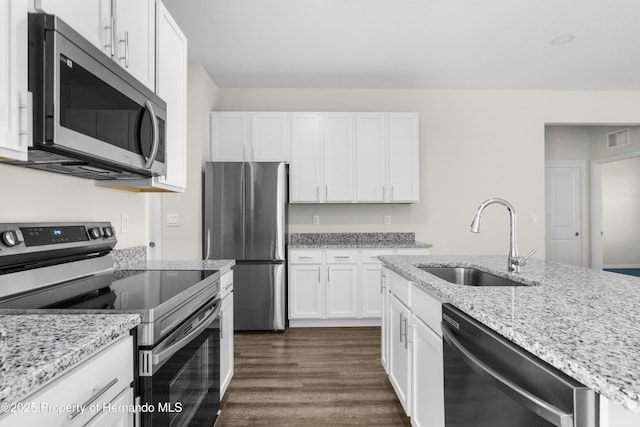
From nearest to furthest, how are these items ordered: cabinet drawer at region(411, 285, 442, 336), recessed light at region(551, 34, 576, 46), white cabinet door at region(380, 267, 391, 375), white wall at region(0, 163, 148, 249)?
white wall at region(0, 163, 148, 249) → cabinet drawer at region(411, 285, 442, 336) → white cabinet door at region(380, 267, 391, 375) → recessed light at region(551, 34, 576, 46)

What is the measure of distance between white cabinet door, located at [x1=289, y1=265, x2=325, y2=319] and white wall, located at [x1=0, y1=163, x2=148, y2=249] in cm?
184

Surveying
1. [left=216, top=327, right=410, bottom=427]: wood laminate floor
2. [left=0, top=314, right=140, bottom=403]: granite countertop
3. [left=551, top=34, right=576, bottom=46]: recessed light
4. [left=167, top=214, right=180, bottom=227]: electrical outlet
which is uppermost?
[left=551, top=34, right=576, bottom=46]: recessed light

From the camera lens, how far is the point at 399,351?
2152 mm

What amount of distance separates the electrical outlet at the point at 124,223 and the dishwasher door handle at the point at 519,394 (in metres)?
1.91

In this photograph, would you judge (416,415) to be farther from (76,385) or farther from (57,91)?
(57,91)

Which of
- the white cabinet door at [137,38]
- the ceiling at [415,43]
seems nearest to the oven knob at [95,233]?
the white cabinet door at [137,38]

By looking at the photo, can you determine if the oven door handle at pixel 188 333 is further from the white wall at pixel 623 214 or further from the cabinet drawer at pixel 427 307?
the white wall at pixel 623 214

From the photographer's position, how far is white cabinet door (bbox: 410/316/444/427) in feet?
4.91

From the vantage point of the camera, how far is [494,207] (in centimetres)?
456

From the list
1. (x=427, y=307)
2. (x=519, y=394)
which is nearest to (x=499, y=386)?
(x=519, y=394)

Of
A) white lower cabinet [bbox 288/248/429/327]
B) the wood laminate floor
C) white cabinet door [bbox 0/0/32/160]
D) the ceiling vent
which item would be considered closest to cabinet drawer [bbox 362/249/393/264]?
white lower cabinet [bbox 288/248/429/327]

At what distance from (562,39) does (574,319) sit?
10.9 ft

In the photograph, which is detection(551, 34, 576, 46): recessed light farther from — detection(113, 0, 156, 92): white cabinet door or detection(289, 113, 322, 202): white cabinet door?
detection(113, 0, 156, 92): white cabinet door

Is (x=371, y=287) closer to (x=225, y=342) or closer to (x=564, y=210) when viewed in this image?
(x=225, y=342)
